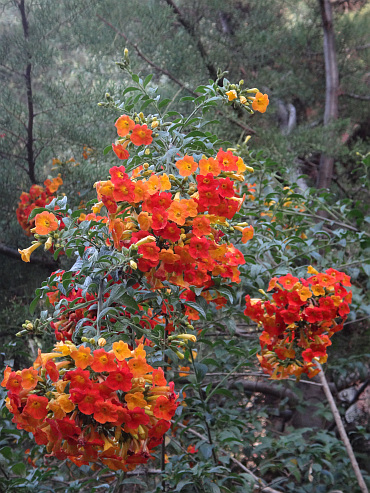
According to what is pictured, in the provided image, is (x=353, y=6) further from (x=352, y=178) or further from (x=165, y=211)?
(x=165, y=211)

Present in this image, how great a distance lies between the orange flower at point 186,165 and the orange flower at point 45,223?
0.34 m

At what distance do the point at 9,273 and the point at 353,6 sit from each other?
149 inches

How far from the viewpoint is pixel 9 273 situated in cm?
320

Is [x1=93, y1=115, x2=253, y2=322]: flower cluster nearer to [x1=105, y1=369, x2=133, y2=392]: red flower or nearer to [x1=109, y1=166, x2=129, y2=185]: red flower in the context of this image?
[x1=109, y1=166, x2=129, y2=185]: red flower

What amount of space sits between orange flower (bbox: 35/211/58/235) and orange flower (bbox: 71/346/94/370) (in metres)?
0.35

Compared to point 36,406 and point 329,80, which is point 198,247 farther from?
point 329,80

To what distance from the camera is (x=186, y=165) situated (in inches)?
48.3

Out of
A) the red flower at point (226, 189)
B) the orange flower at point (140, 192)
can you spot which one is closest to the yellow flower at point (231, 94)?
the red flower at point (226, 189)

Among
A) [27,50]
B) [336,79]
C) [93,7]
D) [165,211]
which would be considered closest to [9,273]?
[27,50]

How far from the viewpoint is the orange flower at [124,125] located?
1336 mm

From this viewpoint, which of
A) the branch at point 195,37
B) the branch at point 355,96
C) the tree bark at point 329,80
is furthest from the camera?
the branch at point 355,96

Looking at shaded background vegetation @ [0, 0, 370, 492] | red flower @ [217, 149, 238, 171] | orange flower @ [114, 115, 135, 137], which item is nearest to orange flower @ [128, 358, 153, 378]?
red flower @ [217, 149, 238, 171]

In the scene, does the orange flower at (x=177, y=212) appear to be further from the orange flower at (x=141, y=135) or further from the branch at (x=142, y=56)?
the branch at (x=142, y=56)

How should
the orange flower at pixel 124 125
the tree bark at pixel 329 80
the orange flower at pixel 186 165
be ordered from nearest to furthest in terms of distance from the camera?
the orange flower at pixel 186 165 < the orange flower at pixel 124 125 < the tree bark at pixel 329 80
